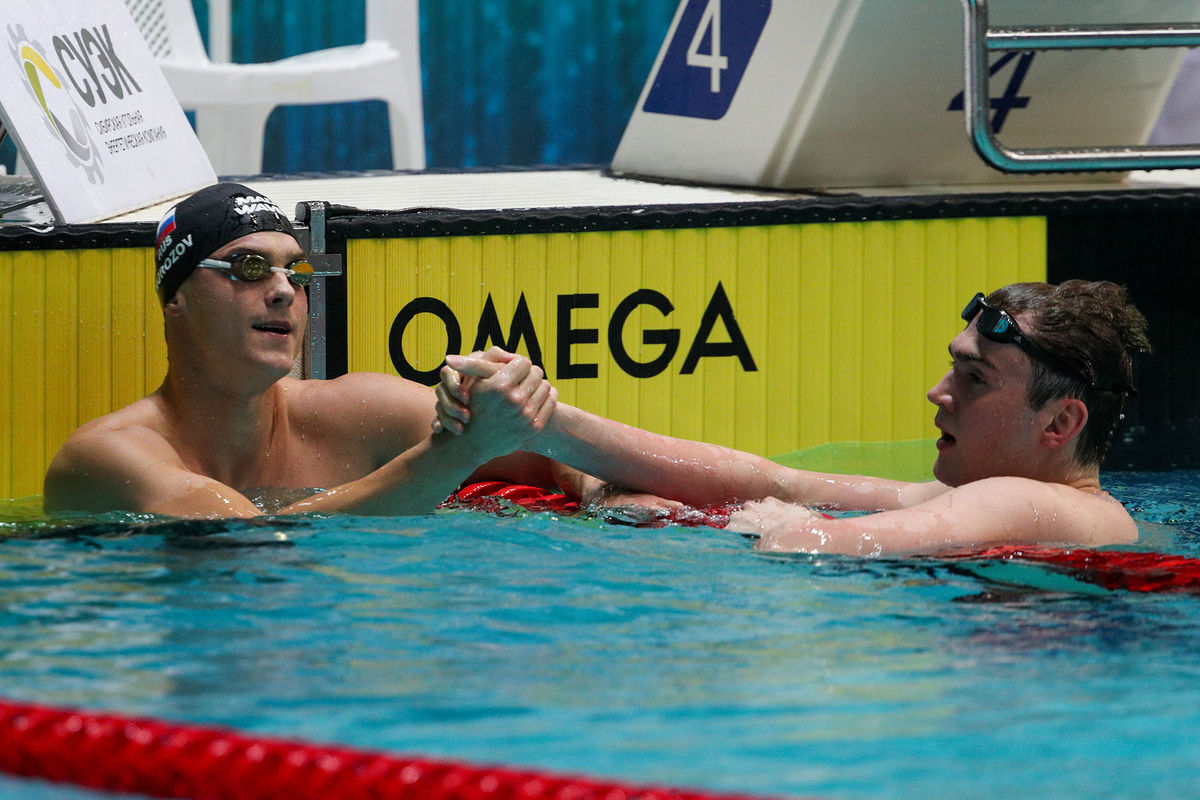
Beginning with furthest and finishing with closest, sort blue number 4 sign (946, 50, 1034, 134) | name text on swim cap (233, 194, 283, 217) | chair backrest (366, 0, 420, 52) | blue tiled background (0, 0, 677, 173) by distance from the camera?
blue tiled background (0, 0, 677, 173), chair backrest (366, 0, 420, 52), blue number 4 sign (946, 50, 1034, 134), name text on swim cap (233, 194, 283, 217)

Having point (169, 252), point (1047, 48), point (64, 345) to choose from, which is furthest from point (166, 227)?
point (1047, 48)

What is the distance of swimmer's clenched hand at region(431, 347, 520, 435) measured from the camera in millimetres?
2965

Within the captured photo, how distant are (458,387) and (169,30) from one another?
4.53 m

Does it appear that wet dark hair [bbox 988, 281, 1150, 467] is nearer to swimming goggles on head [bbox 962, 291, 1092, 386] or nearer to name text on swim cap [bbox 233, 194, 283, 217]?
swimming goggles on head [bbox 962, 291, 1092, 386]

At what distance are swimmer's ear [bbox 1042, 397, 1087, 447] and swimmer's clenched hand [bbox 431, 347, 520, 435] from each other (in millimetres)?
1062

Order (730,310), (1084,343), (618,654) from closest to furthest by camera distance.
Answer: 1. (618,654)
2. (1084,343)
3. (730,310)

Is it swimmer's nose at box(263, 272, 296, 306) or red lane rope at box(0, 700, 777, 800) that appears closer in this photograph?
red lane rope at box(0, 700, 777, 800)

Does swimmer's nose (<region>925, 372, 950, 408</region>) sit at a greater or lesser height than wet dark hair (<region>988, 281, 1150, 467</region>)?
lesser

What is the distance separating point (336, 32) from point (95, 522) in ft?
20.2

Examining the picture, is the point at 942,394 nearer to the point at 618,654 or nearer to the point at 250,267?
the point at 618,654

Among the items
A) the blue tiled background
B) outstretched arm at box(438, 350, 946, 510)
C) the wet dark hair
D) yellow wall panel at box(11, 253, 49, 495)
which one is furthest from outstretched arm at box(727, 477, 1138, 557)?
the blue tiled background

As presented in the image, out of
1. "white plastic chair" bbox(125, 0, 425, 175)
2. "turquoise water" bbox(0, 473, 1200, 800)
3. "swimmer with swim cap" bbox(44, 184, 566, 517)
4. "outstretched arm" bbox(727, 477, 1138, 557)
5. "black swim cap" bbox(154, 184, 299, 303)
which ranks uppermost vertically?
"white plastic chair" bbox(125, 0, 425, 175)

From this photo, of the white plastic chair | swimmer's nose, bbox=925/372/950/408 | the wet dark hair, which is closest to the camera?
the wet dark hair

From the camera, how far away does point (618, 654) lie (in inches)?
90.6
